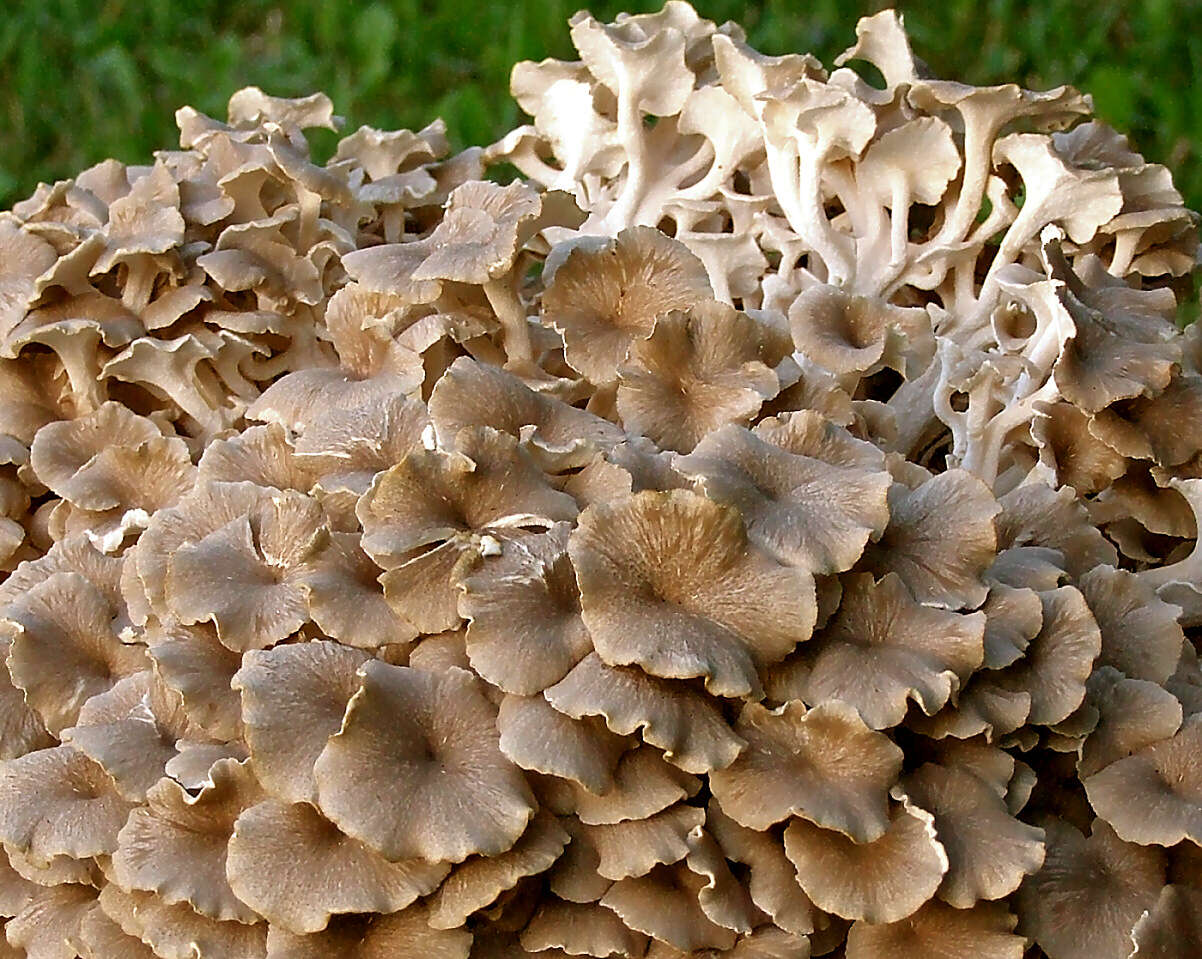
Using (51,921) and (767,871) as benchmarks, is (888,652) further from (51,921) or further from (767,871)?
(51,921)

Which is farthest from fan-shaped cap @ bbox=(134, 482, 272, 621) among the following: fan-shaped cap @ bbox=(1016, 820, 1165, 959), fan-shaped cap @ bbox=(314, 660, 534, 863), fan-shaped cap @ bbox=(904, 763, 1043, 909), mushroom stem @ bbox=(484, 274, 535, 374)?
fan-shaped cap @ bbox=(1016, 820, 1165, 959)

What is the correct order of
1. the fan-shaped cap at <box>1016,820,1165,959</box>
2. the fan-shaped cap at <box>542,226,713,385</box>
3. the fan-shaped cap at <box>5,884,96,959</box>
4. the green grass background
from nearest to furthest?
the fan-shaped cap at <box>1016,820,1165,959</box> < the fan-shaped cap at <box>5,884,96,959</box> < the fan-shaped cap at <box>542,226,713,385</box> < the green grass background

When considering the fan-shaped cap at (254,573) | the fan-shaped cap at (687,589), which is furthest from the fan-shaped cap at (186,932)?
the fan-shaped cap at (687,589)

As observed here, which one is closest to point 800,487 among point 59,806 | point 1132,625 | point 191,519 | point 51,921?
point 1132,625

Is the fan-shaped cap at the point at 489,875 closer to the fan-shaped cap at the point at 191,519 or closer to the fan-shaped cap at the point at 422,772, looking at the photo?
the fan-shaped cap at the point at 422,772

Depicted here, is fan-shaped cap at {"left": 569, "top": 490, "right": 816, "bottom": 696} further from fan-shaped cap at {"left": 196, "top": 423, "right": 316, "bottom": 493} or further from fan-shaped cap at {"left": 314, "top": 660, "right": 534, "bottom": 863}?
fan-shaped cap at {"left": 196, "top": 423, "right": 316, "bottom": 493}

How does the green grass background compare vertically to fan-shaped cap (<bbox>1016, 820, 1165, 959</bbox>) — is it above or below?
below
